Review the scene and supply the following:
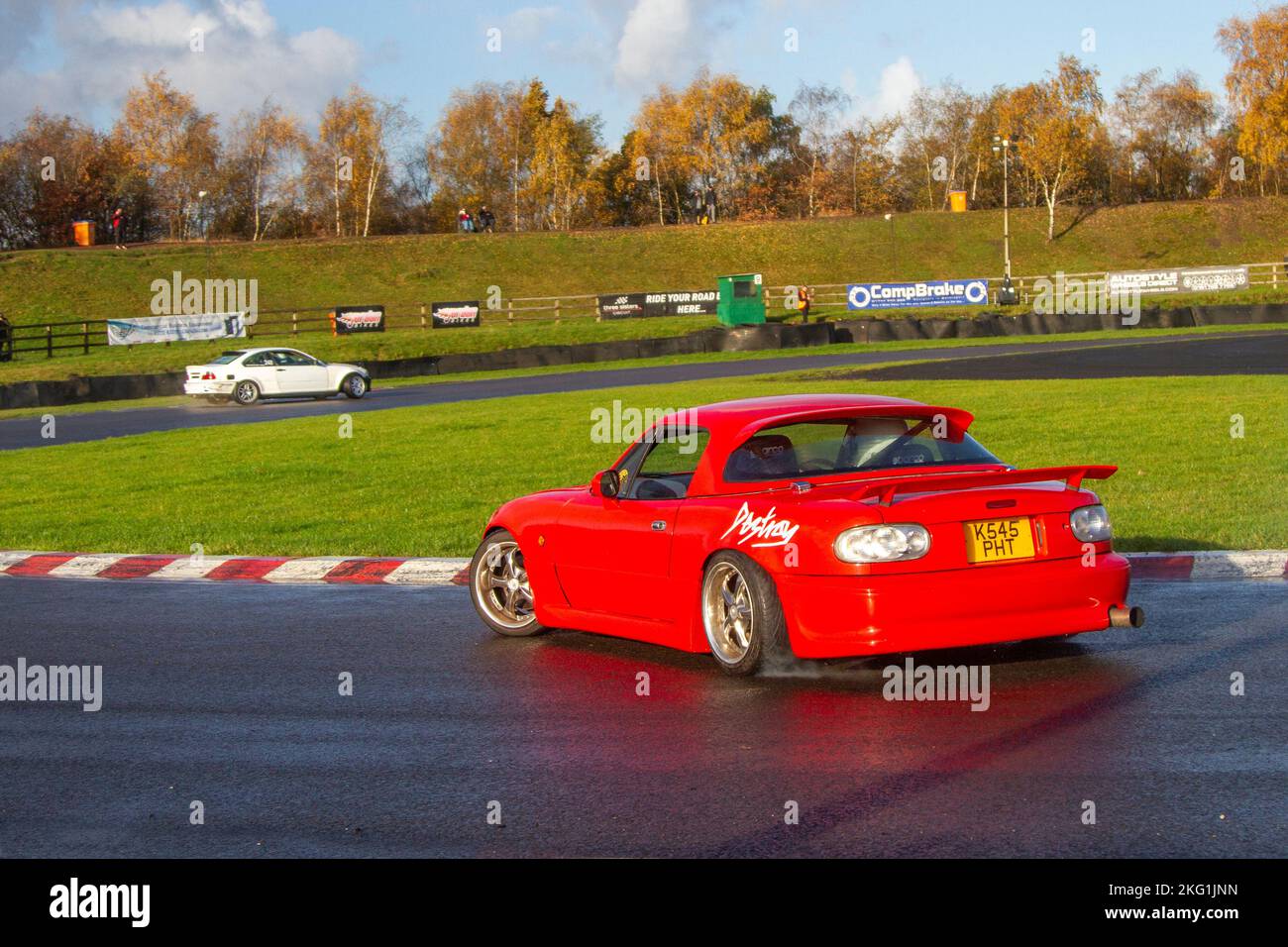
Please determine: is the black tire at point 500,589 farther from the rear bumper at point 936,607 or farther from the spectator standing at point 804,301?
the spectator standing at point 804,301

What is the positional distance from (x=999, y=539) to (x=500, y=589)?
10.6 feet

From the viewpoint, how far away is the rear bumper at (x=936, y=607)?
6.71 m

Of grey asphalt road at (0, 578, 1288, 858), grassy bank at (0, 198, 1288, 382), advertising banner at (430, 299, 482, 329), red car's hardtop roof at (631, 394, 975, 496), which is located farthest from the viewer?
grassy bank at (0, 198, 1288, 382)

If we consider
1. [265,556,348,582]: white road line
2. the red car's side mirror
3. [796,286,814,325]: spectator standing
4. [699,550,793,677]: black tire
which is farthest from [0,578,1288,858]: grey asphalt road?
[796,286,814,325]: spectator standing

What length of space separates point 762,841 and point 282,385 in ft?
109

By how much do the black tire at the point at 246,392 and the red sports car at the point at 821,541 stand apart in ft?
Result: 95.2

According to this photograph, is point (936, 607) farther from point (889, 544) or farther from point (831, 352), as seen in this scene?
point (831, 352)

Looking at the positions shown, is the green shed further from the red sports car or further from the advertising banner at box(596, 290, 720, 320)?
the red sports car

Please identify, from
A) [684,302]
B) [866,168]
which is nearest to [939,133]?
[866,168]

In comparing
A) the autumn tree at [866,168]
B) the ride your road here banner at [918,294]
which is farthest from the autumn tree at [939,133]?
the ride your road here banner at [918,294]

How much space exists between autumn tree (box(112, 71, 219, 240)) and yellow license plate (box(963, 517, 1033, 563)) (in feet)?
329

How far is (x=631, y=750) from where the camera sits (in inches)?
240

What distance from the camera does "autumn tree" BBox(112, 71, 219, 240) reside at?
10069 centimetres

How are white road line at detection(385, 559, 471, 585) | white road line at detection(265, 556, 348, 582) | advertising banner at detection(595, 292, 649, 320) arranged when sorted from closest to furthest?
white road line at detection(385, 559, 471, 585), white road line at detection(265, 556, 348, 582), advertising banner at detection(595, 292, 649, 320)
